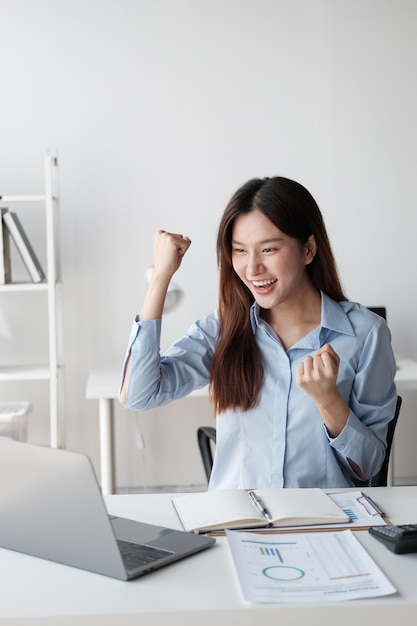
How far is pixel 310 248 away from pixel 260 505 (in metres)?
0.67

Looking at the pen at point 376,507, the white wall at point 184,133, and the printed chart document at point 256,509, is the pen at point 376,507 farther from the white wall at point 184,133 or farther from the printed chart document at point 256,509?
the white wall at point 184,133

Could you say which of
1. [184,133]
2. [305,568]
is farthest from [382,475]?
[184,133]

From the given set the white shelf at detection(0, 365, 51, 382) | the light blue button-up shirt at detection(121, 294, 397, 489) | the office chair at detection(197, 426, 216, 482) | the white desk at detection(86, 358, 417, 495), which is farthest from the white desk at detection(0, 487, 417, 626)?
the white shelf at detection(0, 365, 51, 382)

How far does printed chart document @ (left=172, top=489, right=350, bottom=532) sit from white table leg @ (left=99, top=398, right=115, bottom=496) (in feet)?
5.71

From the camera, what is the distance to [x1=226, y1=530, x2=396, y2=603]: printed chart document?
3.85ft

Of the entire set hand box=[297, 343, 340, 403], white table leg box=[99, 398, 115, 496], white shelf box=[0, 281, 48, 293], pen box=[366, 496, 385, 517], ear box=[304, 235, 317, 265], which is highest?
ear box=[304, 235, 317, 265]

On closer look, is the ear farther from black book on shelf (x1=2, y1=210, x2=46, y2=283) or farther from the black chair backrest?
black book on shelf (x1=2, y1=210, x2=46, y2=283)

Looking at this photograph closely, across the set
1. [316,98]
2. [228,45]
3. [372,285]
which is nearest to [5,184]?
[228,45]

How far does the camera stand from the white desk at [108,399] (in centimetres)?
331

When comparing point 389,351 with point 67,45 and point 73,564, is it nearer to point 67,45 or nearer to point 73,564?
point 73,564

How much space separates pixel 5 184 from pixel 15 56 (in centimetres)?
56

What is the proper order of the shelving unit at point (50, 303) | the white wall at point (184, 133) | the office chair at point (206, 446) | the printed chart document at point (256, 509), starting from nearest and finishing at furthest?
the printed chart document at point (256, 509)
the office chair at point (206, 446)
the shelving unit at point (50, 303)
the white wall at point (184, 133)

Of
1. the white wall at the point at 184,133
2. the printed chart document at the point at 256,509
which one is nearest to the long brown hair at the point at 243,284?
the printed chart document at the point at 256,509

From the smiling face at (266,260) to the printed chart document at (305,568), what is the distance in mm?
643
